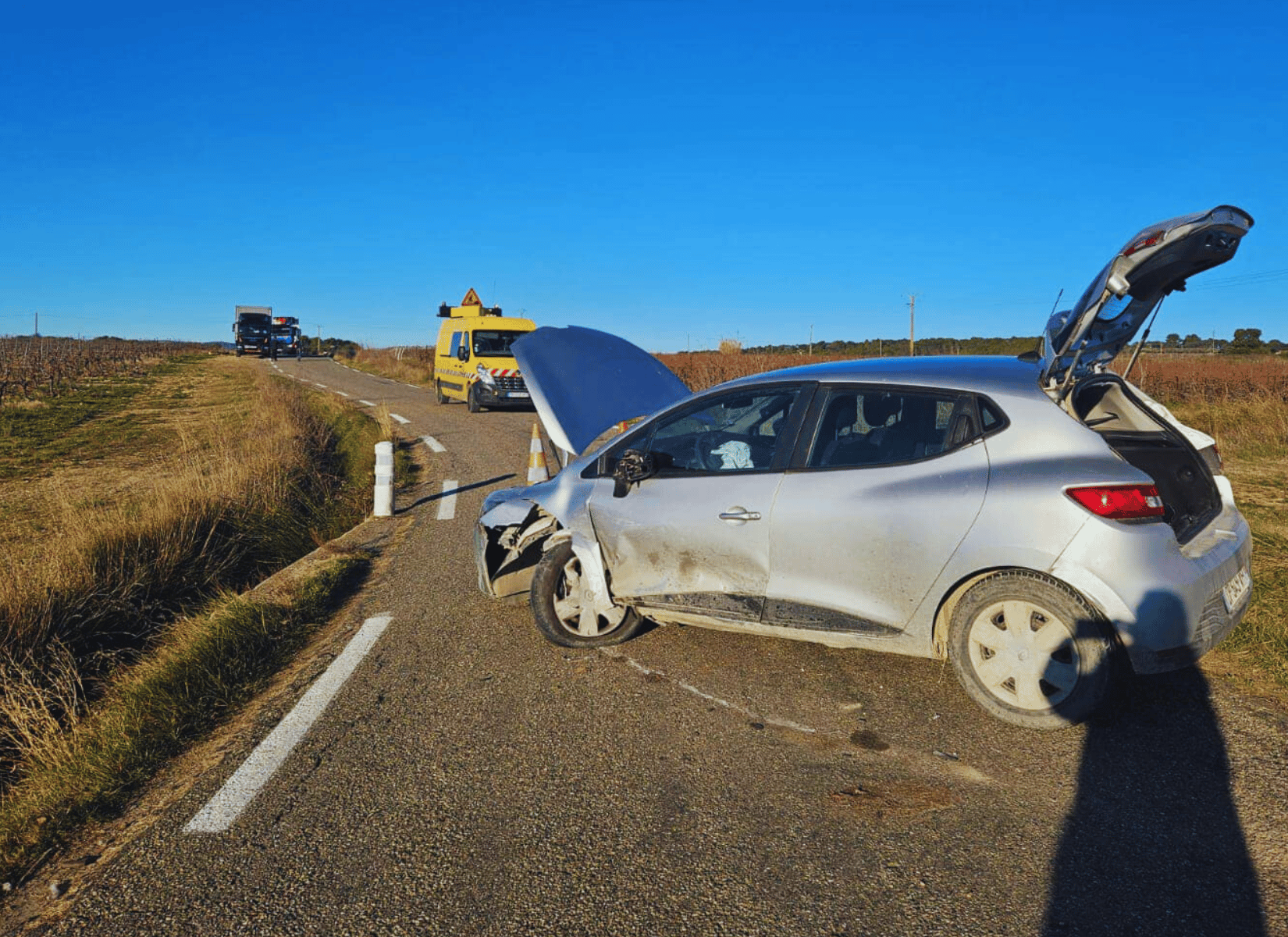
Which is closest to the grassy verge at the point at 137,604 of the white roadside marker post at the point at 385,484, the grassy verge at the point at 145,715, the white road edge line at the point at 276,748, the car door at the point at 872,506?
the grassy verge at the point at 145,715

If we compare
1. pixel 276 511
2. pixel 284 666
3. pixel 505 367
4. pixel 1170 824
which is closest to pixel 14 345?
pixel 505 367

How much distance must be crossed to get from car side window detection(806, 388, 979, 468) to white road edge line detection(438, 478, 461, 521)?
558cm

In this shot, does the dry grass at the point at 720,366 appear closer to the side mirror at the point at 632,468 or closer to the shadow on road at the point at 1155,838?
the side mirror at the point at 632,468

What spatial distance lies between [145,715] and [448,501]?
5909 mm

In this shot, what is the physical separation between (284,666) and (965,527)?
12.2ft

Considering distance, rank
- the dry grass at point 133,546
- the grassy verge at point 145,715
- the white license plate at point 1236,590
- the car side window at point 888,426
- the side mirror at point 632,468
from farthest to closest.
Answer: the dry grass at point 133,546, the side mirror at point 632,468, the car side window at point 888,426, the white license plate at point 1236,590, the grassy verge at point 145,715

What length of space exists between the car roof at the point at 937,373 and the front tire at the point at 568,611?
1.37 metres

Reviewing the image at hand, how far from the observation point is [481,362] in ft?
69.8

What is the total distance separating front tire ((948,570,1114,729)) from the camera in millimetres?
3668

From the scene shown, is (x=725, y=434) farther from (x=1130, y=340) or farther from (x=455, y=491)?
(x=455, y=491)

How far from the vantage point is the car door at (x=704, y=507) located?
Answer: 14.5 feet

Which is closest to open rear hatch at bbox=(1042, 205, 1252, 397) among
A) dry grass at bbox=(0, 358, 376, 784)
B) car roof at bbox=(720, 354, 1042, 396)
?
car roof at bbox=(720, 354, 1042, 396)

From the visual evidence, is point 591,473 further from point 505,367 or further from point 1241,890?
point 505,367

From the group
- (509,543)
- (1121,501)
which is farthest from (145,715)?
(1121,501)
